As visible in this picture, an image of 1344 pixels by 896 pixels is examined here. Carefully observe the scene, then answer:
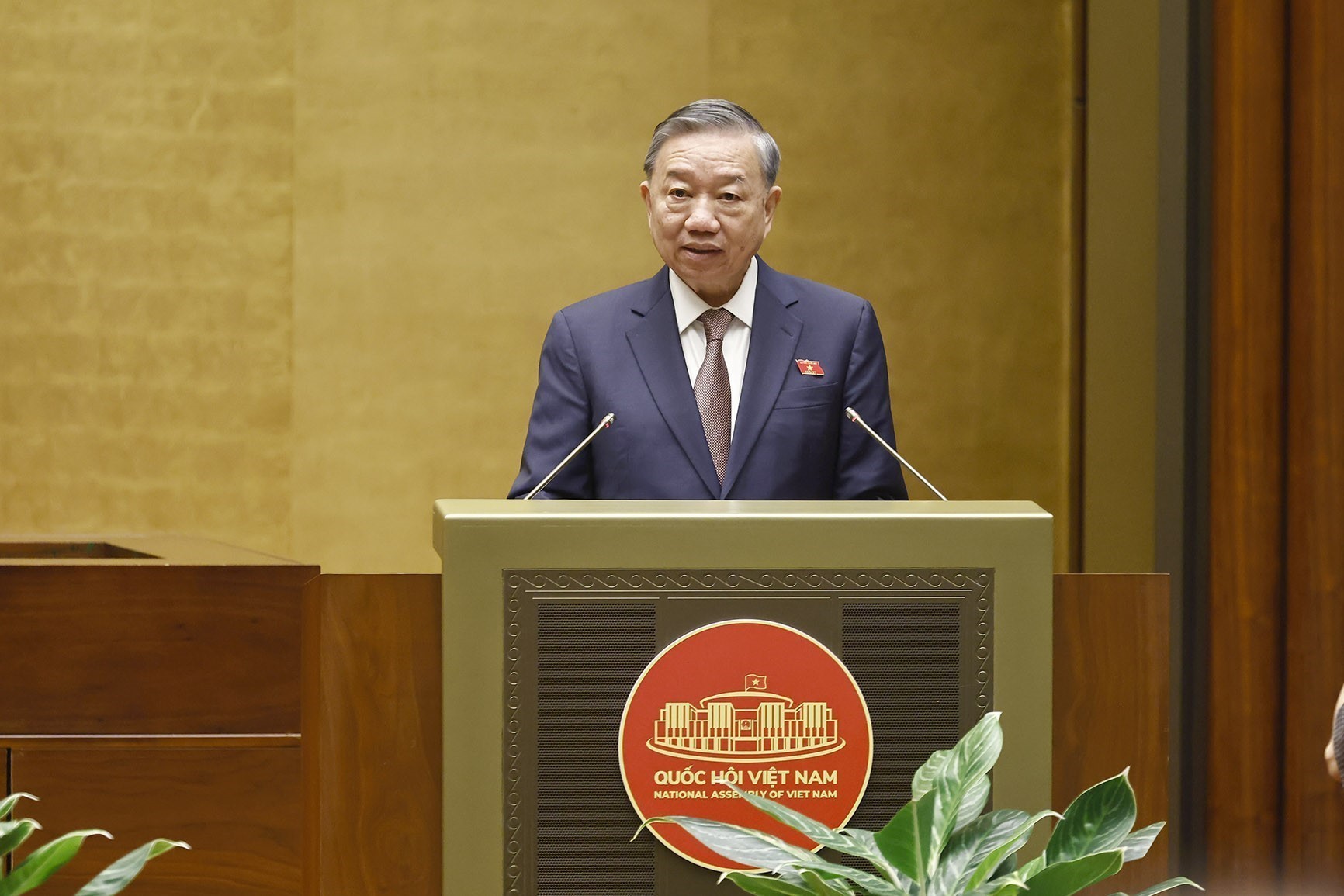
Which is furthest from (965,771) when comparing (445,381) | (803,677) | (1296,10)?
(445,381)

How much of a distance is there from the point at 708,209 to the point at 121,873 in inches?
56.6

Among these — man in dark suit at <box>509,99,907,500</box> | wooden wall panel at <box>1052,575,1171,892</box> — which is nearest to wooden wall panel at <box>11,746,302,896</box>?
man in dark suit at <box>509,99,907,500</box>

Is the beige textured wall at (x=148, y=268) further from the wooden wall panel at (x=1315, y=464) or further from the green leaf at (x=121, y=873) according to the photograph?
the green leaf at (x=121, y=873)

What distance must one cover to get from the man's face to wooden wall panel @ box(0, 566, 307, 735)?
35.5 inches

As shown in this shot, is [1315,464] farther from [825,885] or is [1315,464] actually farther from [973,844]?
[825,885]

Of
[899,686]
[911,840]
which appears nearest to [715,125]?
[899,686]

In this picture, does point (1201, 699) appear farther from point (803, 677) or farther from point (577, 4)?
point (577, 4)

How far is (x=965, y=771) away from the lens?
1043 millimetres

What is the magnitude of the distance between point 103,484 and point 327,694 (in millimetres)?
3627

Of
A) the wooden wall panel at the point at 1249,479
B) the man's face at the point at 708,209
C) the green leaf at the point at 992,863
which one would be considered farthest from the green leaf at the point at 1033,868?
the wooden wall panel at the point at 1249,479

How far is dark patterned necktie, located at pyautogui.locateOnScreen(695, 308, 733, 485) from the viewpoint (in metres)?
2.04

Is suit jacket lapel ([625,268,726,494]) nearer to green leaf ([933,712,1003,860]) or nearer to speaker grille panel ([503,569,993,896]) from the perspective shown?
speaker grille panel ([503,569,993,896])

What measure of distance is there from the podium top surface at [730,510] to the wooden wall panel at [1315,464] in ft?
5.43

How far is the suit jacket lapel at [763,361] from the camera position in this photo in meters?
2.00
